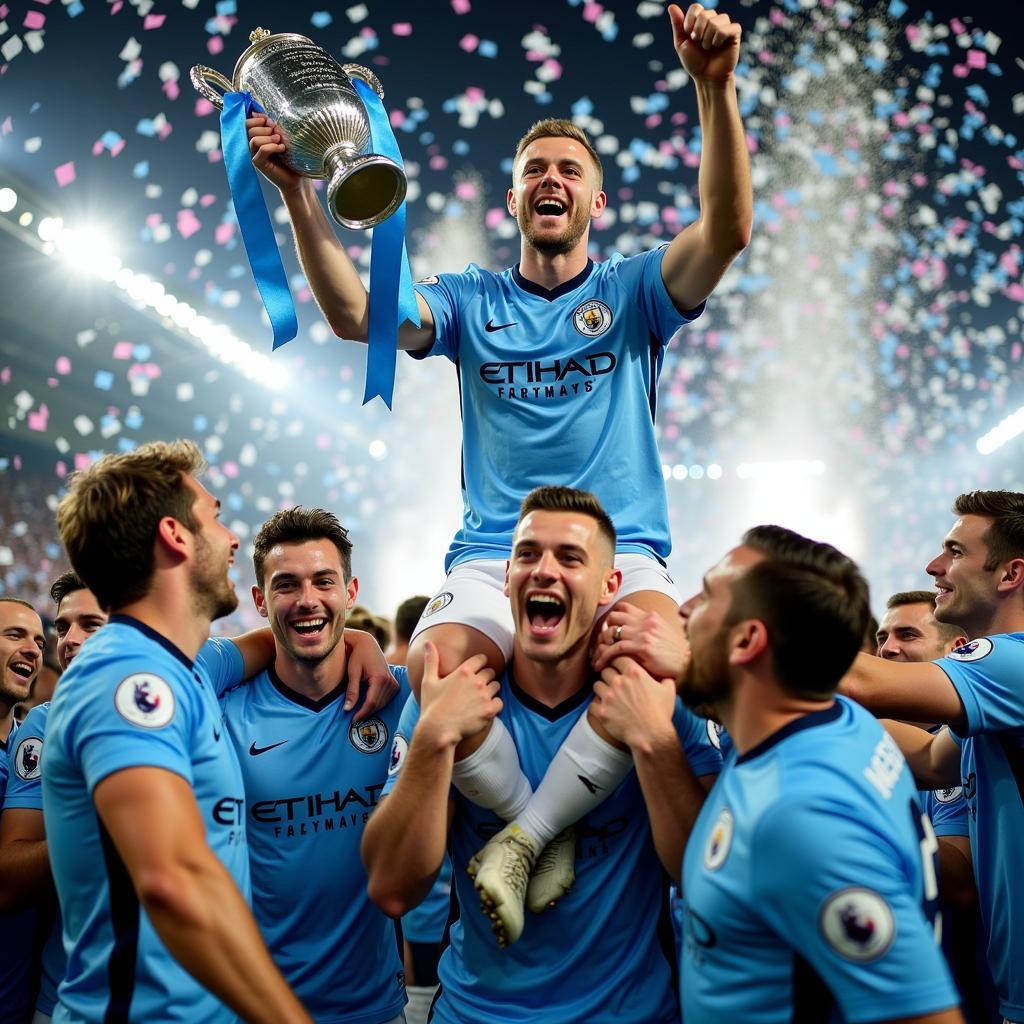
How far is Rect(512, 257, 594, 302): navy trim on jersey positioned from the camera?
10.4 feet

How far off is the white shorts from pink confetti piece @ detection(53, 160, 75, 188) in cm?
1137

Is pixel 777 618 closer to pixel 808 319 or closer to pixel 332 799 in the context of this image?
pixel 332 799

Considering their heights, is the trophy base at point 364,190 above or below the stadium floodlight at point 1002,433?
below

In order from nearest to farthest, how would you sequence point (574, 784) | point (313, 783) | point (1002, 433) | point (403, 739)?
point (574, 784) → point (403, 739) → point (313, 783) → point (1002, 433)

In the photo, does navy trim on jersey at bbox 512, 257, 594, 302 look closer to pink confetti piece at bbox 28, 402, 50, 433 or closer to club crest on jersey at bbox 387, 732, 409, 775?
club crest on jersey at bbox 387, 732, 409, 775

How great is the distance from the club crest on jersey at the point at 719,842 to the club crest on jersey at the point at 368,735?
1.62m

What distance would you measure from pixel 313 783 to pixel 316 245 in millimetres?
1710

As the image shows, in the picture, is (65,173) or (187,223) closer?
(65,173)

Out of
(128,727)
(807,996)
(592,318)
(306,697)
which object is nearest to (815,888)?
(807,996)

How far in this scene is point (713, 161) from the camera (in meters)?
2.63

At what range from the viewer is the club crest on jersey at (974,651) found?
2.86m

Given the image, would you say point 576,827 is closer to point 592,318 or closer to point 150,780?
point 150,780

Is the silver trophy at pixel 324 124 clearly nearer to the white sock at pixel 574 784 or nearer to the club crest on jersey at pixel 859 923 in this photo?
the white sock at pixel 574 784

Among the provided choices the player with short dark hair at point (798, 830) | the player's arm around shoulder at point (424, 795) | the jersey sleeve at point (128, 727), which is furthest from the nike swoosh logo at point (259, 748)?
the player with short dark hair at point (798, 830)
